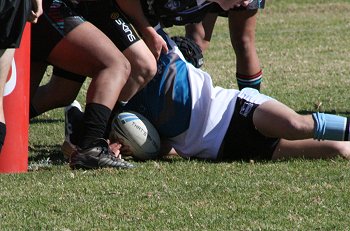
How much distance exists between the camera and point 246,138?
21.7ft

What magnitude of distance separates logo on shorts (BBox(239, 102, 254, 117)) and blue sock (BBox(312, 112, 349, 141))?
419 mm

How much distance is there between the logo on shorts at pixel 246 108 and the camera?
21.5ft

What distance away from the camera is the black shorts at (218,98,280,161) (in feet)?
21.6

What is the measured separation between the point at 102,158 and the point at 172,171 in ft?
1.40

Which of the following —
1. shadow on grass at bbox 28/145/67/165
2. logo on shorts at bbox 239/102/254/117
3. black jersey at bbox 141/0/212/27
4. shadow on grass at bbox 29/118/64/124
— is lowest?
shadow on grass at bbox 29/118/64/124

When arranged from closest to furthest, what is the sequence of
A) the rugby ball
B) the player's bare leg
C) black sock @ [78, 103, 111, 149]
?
black sock @ [78, 103, 111, 149] < the player's bare leg < the rugby ball

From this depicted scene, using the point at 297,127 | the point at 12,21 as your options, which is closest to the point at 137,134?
the point at 297,127

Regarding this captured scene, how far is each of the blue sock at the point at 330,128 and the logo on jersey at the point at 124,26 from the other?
1235 mm

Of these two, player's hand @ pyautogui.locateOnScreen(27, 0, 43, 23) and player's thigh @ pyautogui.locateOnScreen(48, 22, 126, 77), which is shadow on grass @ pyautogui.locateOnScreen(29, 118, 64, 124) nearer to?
player's thigh @ pyautogui.locateOnScreen(48, 22, 126, 77)

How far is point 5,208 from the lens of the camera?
17.4 feet

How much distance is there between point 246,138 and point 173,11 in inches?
41.2

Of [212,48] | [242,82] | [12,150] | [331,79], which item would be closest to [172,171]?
[12,150]

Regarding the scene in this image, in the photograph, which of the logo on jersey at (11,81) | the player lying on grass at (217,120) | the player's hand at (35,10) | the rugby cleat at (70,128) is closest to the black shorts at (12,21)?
the player's hand at (35,10)

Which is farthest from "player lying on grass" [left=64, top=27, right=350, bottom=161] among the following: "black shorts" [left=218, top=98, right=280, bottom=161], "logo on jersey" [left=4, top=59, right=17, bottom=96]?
"logo on jersey" [left=4, top=59, right=17, bottom=96]
